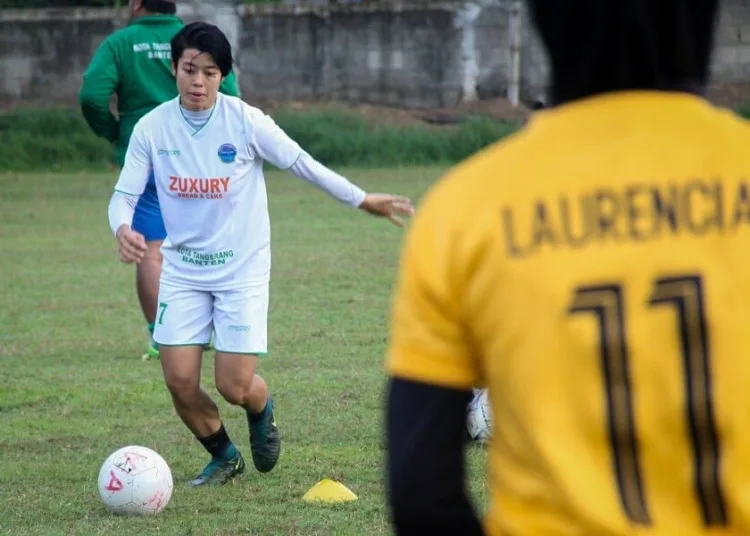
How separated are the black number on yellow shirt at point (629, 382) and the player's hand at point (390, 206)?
3.19m

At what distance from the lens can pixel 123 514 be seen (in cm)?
575

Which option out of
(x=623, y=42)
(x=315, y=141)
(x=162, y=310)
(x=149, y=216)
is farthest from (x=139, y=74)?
(x=315, y=141)

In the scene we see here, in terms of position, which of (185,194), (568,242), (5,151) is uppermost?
(568,242)

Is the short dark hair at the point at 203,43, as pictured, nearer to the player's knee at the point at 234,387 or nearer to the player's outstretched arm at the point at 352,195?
the player's outstretched arm at the point at 352,195

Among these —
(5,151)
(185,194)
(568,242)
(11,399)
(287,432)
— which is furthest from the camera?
(5,151)

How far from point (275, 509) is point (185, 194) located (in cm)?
134

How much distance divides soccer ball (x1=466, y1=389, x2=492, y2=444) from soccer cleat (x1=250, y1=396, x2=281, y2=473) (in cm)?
83

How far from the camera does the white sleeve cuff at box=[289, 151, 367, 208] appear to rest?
558cm

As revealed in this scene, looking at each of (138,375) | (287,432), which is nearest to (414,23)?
(138,375)

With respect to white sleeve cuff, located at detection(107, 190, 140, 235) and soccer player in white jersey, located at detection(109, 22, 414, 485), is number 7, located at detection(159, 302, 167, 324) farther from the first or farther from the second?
white sleeve cuff, located at detection(107, 190, 140, 235)

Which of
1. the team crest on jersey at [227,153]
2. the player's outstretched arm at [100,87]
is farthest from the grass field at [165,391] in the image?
the player's outstretched arm at [100,87]

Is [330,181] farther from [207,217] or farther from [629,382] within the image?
[629,382]

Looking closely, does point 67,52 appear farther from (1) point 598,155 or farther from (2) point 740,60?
(1) point 598,155

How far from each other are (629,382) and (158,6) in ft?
23.9
